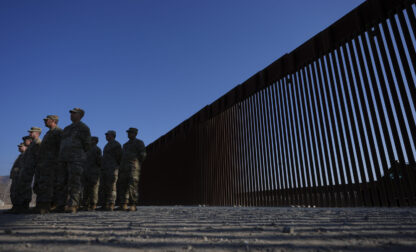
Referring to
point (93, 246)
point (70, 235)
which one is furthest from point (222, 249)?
point (70, 235)

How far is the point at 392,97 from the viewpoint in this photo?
459 centimetres

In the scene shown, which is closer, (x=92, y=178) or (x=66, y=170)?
(x=66, y=170)

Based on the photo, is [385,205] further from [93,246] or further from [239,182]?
[93,246]

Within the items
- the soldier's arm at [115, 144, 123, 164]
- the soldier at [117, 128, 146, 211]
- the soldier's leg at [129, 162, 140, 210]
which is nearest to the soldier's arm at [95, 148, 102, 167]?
the soldier's arm at [115, 144, 123, 164]

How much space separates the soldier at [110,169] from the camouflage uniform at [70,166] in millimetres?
1318

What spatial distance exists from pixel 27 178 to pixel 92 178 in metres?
1.62

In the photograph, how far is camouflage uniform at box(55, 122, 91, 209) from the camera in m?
4.49

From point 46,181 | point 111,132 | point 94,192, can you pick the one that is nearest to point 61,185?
point 46,181

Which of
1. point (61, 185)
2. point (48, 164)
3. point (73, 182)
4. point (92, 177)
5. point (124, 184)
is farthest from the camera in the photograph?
point (92, 177)

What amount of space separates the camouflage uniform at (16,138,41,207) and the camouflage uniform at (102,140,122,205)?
4.92 feet

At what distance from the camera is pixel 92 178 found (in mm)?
6410

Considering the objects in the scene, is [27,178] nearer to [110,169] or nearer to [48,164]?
[48,164]

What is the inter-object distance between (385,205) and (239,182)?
439 centimetres

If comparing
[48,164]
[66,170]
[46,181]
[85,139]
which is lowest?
[46,181]
